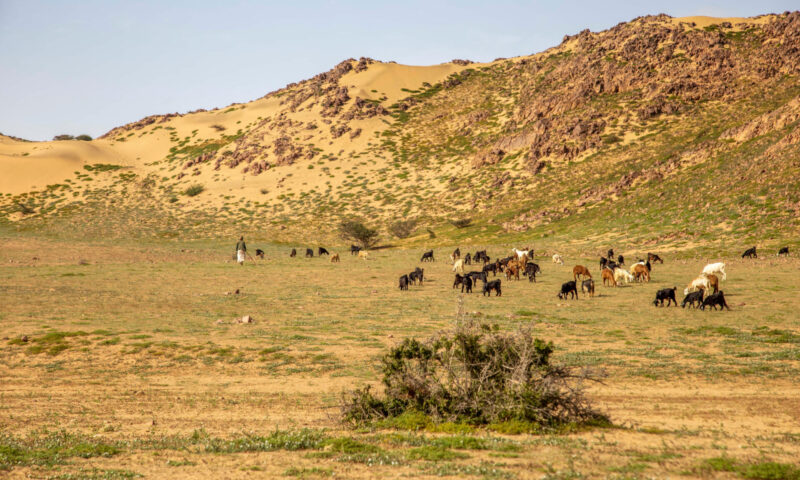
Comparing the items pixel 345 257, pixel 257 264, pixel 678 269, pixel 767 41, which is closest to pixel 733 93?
pixel 767 41

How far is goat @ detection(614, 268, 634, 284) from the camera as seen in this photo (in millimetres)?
35312

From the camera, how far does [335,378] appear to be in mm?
16703

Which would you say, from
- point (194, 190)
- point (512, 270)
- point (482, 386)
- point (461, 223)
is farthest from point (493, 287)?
point (194, 190)

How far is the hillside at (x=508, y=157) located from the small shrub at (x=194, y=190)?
1.05 m

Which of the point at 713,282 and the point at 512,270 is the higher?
the point at 512,270

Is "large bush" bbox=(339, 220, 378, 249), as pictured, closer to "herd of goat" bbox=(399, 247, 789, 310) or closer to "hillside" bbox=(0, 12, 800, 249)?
"hillside" bbox=(0, 12, 800, 249)

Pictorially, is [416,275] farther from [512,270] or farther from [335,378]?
[335,378]

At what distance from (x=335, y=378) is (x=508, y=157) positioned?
83.5 m

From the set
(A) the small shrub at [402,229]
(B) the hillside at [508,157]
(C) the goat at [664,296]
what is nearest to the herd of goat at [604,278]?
(C) the goat at [664,296]

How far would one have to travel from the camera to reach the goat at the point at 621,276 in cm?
3531

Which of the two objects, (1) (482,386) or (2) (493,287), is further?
(2) (493,287)

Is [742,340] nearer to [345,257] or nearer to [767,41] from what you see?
[345,257]

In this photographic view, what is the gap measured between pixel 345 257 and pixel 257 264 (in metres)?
10.7

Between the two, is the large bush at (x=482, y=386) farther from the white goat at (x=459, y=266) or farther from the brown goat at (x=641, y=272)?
the white goat at (x=459, y=266)
